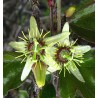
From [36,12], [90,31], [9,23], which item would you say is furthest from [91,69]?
[9,23]

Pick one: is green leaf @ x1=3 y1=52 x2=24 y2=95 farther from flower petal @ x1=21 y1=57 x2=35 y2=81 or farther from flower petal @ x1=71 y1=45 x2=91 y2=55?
flower petal @ x1=71 y1=45 x2=91 y2=55

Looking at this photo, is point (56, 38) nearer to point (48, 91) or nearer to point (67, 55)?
point (67, 55)

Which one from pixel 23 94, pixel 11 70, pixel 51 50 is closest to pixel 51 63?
pixel 51 50

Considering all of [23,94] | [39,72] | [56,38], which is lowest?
[23,94]

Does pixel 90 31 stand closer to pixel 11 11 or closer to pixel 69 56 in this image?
pixel 69 56

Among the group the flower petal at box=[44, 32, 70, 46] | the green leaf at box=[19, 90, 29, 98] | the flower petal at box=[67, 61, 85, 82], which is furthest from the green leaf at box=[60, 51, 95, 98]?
the green leaf at box=[19, 90, 29, 98]

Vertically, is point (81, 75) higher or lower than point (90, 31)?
lower
